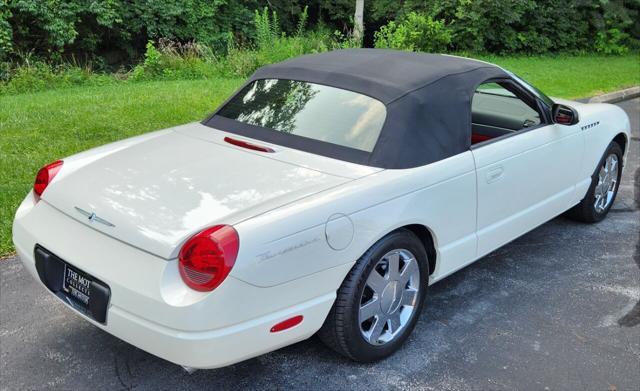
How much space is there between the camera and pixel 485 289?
4324mm

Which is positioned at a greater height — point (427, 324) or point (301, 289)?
point (301, 289)

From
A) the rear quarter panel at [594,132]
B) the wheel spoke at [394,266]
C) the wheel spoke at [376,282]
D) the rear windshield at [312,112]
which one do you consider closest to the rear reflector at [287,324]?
the wheel spoke at [376,282]

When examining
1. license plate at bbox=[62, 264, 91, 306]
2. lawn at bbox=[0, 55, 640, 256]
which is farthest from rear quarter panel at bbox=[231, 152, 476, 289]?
lawn at bbox=[0, 55, 640, 256]

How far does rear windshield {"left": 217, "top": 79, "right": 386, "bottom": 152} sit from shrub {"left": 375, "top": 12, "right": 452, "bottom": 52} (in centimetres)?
1014

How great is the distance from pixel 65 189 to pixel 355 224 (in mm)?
1482

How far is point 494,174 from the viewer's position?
13.0 ft

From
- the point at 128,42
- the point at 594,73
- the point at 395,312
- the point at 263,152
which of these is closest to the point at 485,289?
the point at 395,312

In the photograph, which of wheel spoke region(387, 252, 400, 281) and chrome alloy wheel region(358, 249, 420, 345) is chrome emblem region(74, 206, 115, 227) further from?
wheel spoke region(387, 252, 400, 281)

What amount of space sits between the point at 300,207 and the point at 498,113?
2424 mm

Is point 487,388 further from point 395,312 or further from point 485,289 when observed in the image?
point 485,289

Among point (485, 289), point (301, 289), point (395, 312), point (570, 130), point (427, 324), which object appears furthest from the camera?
point (570, 130)

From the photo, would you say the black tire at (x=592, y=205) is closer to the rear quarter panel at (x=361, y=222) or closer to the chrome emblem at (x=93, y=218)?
the rear quarter panel at (x=361, y=222)

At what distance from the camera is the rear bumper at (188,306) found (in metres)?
2.70

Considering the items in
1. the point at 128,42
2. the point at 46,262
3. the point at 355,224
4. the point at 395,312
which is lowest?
the point at 128,42
